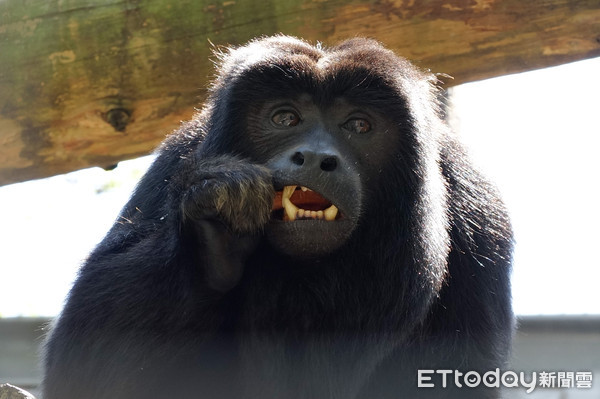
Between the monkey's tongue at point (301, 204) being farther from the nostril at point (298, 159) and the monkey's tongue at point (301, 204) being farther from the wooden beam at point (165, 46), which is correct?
the wooden beam at point (165, 46)

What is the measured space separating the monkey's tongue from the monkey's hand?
12 cm

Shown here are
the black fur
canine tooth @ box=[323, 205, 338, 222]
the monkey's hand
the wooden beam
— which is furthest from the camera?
the wooden beam

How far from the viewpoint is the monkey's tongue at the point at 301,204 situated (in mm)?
4082

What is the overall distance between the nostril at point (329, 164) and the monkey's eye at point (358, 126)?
419mm

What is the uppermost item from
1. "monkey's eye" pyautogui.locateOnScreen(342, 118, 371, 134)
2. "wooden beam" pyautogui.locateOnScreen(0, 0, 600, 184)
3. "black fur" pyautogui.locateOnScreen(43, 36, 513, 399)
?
"wooden beam" pyautogui.locateOnScreen(0, 0, 600, 184)

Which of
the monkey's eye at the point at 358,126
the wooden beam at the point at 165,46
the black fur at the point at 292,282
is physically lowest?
the black fur at the point at 292,282

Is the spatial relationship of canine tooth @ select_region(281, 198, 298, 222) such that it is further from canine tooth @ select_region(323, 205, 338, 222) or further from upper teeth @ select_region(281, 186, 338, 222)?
canine tooth @ select_region(323, 205, 338, 222)

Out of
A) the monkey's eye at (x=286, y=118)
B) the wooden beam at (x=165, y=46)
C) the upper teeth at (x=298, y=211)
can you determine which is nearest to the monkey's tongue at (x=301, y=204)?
the upper teeth at (x=298, y=211)

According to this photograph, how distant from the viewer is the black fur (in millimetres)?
4289

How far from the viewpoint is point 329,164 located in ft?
13.2

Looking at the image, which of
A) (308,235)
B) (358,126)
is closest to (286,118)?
(358,126)

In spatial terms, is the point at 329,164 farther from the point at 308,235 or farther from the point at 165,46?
the point at 165,46

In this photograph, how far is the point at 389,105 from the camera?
4.42 meters

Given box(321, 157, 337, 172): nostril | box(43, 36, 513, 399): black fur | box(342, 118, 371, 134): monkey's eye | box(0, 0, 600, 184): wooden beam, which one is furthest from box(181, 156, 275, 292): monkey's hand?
box(0, 0, 600, 184): wooden beam
